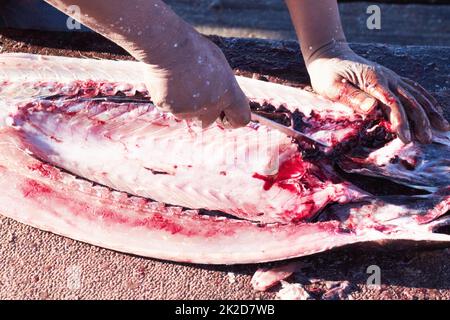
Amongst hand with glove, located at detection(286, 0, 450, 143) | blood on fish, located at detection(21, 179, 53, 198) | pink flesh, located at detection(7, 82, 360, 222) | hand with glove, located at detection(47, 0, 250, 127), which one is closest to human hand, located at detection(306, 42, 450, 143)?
hand with glove, located at detection(286, 0, 450, 143)

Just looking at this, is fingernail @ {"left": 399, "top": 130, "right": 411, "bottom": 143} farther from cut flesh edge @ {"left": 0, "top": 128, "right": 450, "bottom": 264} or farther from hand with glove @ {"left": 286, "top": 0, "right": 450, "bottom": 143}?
cut flesh edge @ {"left": 0, "top": 128, "right": 450, "bottom": 264}

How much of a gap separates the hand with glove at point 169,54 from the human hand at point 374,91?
485 millimetres

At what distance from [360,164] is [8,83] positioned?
45.8 inches

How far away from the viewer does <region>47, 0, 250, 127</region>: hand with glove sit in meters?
1.57

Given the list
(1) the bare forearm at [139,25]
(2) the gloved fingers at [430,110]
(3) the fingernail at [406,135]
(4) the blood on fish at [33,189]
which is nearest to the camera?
(1) the bare forearm at [139,25]

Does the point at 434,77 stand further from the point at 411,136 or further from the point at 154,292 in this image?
the point at 154,292

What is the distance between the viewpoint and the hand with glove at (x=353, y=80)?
2.05 meters

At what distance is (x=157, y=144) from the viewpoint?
7.12 ft

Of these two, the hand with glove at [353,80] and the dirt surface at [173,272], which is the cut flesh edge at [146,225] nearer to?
the dirt surface at [173,272]

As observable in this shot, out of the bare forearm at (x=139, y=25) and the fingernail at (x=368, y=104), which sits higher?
the bare forearm at (x=139, y=25)

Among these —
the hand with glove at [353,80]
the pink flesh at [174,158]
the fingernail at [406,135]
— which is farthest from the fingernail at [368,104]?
the pink flesh at [174,158]

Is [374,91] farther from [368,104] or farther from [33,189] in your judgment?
[33,189]

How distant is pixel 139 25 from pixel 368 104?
0.79 meters

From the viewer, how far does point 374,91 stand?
6.84 feet
